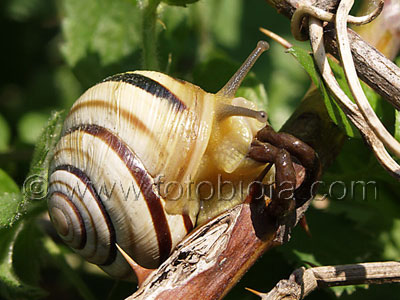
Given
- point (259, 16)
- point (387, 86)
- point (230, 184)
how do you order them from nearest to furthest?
point (387, 86)
point (230, 184)
point (259, 16)

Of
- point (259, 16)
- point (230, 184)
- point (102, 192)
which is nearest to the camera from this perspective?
point (102, 192)

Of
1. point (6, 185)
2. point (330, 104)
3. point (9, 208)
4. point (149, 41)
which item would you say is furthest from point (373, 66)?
point (6, 185)

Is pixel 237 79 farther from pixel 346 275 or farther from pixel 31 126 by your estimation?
pixel 31 126

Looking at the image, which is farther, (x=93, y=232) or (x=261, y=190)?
(x=93, y=232)

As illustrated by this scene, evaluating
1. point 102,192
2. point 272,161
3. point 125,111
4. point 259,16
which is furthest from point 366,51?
point 259,16

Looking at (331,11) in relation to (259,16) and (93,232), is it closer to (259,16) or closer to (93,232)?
(93,232)

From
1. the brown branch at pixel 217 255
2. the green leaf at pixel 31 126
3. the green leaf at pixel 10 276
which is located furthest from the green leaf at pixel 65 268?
the brown branch at pixel 217 255

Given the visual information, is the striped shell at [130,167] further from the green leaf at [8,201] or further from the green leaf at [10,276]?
the green leaf at [10,276]
